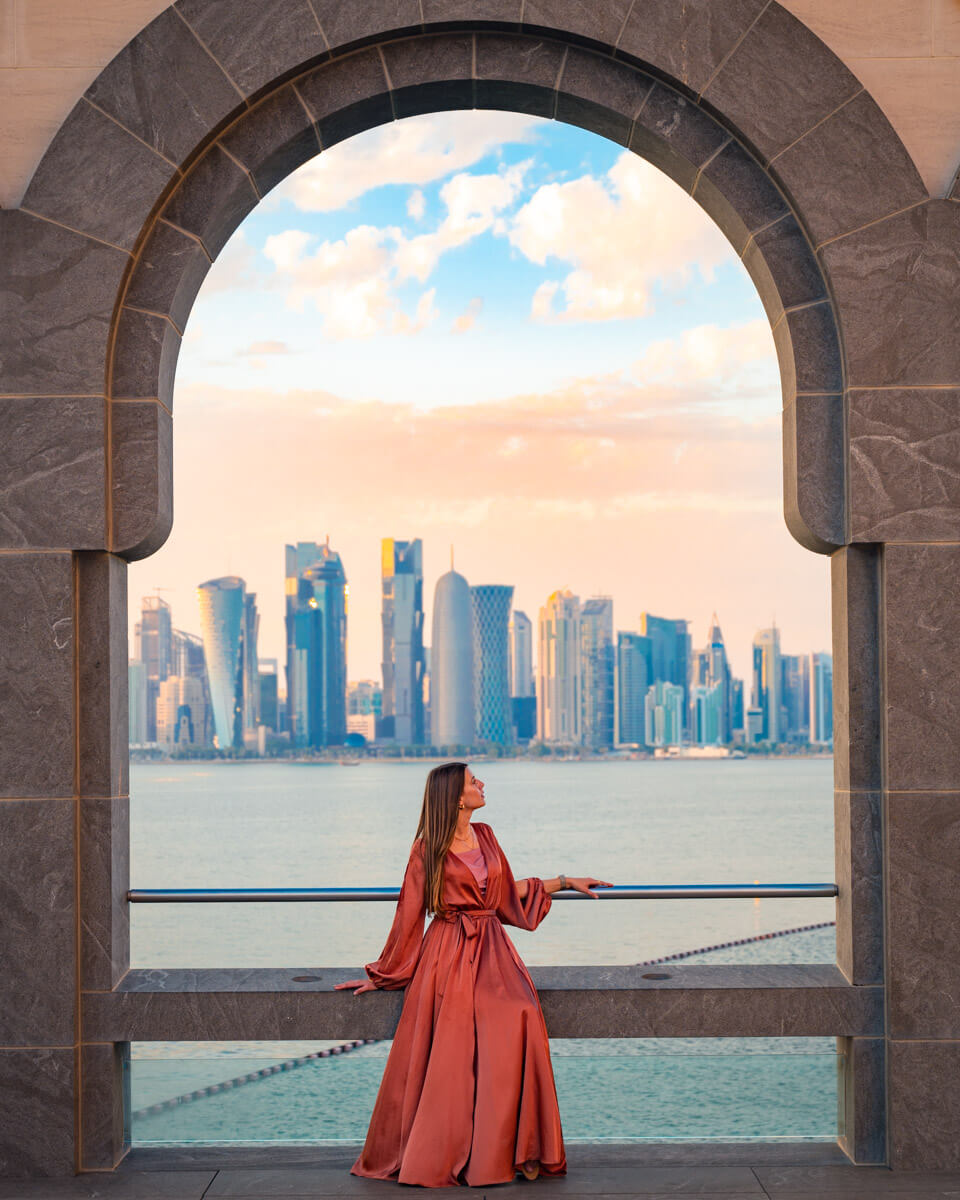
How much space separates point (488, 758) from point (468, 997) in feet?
294

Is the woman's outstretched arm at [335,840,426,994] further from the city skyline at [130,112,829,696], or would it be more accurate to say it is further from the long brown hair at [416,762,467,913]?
the city skyline at [130,112,829,696]

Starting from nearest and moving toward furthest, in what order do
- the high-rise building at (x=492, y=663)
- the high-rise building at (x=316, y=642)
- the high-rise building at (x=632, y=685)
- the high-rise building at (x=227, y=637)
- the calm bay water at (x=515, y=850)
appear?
the calm bay water at (x=515, y=850), the high-rise building at (x=316, y=642), the high-rise building at (x=632, y=685), the high-rise building at (x=227, y=637), the high-rise building at (x=492, y=663)

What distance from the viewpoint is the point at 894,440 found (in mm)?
4926

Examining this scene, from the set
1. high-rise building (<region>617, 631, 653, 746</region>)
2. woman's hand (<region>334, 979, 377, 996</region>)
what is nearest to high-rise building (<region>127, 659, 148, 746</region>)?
high-rise building (<region>617, 631, 653, 746</region>)

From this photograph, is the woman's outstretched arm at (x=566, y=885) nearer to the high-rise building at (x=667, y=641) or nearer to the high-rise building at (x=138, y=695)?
the high-rise building at (x=667, y=641)

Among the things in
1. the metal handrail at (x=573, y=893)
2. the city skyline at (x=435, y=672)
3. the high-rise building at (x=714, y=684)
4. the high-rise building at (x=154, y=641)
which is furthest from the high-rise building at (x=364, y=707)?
the metal handrail at (x=573, y=893)

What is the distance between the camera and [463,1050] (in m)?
4.72

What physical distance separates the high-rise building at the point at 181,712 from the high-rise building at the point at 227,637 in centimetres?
146

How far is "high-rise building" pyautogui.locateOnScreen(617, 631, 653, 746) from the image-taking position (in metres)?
82.1

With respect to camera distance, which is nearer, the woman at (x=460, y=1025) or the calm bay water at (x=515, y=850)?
the woman at (x=460, y=1025)

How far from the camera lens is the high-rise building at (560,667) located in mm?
81500

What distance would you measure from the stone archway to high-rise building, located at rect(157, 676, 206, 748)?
273ft

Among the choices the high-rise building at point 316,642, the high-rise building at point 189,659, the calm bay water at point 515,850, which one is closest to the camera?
the calm bay water at point 515,850

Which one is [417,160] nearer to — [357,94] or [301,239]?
[301,239]
